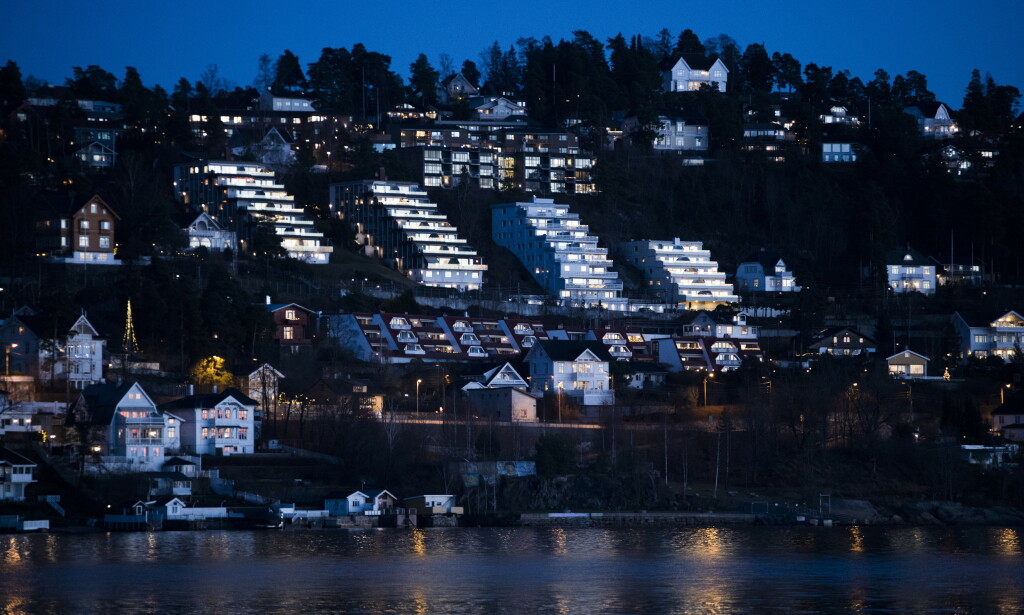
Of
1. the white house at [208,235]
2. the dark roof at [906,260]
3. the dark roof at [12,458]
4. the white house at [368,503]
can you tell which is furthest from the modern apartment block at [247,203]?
the dark roof at [12,458]

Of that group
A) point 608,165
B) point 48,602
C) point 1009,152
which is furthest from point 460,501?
point 1009,152

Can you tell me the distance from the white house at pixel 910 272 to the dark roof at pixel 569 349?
2798 cm

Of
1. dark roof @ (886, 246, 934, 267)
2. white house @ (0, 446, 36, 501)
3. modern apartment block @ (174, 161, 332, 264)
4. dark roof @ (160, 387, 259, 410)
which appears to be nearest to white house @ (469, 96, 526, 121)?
modern apartment block @ (174, 161, 332, 264)

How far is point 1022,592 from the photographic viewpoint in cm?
3797

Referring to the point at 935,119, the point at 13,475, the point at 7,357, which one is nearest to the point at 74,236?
the point at 7,357

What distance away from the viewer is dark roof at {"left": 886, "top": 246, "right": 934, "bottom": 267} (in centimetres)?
9606

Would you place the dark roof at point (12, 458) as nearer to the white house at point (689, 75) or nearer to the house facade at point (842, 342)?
the house facade at point (842, 342)

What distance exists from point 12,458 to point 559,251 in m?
48.1

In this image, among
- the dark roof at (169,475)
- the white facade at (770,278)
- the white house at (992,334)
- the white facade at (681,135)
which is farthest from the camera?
the white facade at (681,135)

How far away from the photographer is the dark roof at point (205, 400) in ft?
190

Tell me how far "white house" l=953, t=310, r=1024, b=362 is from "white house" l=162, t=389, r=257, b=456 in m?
42.8

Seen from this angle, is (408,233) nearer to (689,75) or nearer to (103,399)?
(103,399)

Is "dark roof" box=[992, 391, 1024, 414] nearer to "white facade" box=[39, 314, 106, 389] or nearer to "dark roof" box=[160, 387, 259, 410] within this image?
"dark roof" box=[160, 387, 259, 410]

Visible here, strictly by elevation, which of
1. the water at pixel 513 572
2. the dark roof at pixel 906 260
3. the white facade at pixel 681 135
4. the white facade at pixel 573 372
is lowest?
the water at pixel 513 572
